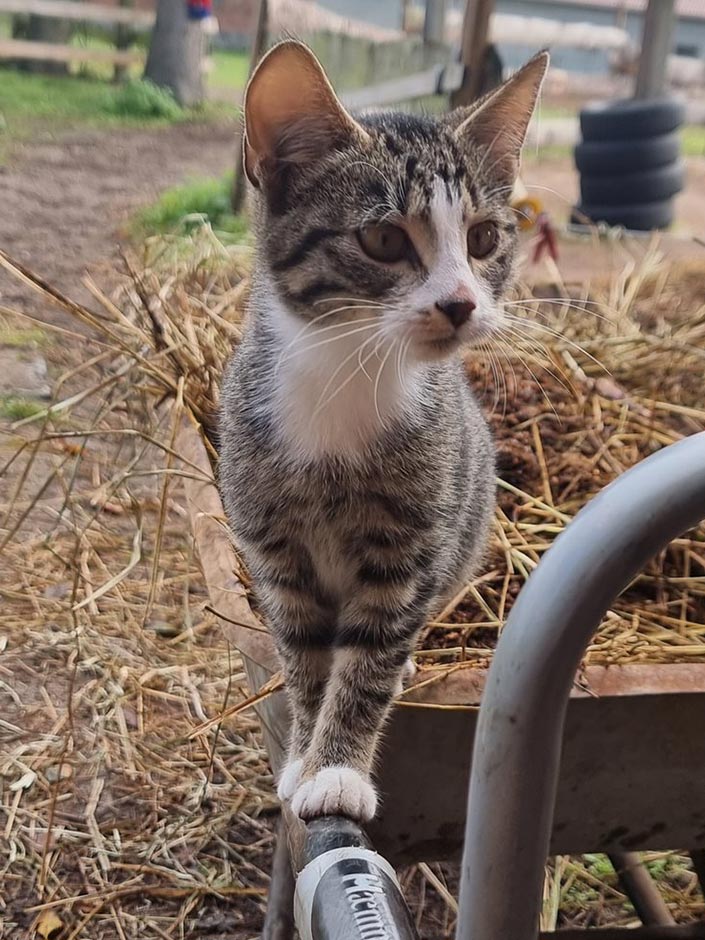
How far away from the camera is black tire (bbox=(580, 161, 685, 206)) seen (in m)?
3.64

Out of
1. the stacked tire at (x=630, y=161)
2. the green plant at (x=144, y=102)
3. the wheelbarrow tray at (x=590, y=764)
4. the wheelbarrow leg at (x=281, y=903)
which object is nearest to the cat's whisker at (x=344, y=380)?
the wheelbarrow tray at (x=590, y=764)

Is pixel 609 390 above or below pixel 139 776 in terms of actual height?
Result: above

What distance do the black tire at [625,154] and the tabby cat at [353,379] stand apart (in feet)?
8.03

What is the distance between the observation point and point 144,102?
14.3 feet

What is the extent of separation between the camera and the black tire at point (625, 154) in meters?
3.56

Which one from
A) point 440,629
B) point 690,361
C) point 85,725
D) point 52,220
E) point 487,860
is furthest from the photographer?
point 52,220

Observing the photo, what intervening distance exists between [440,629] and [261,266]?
538 millimetres

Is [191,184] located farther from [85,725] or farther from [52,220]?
[85,725]

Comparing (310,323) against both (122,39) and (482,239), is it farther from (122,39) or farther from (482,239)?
(122,39)

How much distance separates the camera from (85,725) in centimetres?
190

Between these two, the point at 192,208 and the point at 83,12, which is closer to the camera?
the point at 192,208

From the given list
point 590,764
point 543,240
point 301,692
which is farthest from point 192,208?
point 590,764

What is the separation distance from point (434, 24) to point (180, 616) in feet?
7.38

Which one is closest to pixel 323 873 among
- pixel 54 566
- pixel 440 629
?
pixel 440 629
